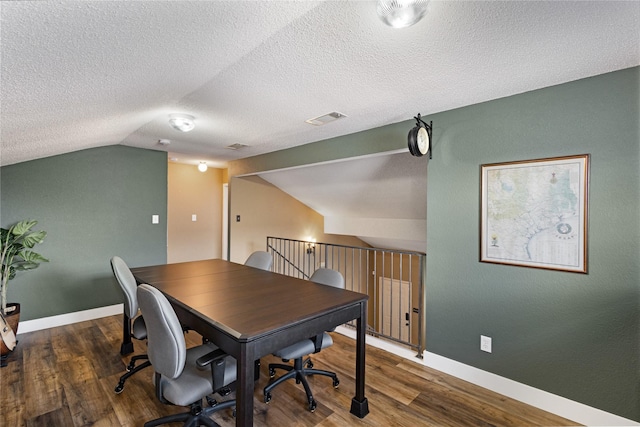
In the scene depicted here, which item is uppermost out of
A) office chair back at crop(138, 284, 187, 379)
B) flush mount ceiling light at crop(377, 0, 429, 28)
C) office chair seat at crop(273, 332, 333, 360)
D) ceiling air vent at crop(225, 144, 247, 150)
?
ceiling air vent at crop(225, 144, 247, 150)

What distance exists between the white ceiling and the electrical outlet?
1.88 meters

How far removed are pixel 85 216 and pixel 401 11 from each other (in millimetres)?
4317

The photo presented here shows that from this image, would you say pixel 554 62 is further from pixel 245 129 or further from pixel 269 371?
pixel 269 371

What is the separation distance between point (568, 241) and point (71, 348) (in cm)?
440

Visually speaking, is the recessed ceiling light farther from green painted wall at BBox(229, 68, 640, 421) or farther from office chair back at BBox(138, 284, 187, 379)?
office chair back at BBox(138, 284, 187, 379)

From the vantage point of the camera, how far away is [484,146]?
2381 mm

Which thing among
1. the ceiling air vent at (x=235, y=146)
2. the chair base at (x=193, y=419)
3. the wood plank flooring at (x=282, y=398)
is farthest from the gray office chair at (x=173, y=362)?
the ceiling air vent at (x=235, y=146)

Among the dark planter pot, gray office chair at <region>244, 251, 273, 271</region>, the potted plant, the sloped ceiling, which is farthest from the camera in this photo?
the sloped ceiling

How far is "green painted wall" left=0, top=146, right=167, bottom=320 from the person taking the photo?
3408mm

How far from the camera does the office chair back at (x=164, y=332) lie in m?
1.47

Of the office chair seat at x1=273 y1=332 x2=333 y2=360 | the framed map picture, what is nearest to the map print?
the framed map picture

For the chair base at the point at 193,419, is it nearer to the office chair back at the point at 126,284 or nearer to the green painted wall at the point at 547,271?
the office chair back at the point at 126,284

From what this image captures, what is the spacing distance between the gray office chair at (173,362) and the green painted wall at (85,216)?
9.80 feet

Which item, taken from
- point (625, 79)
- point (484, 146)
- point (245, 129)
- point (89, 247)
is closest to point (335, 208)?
point (245, 129)
